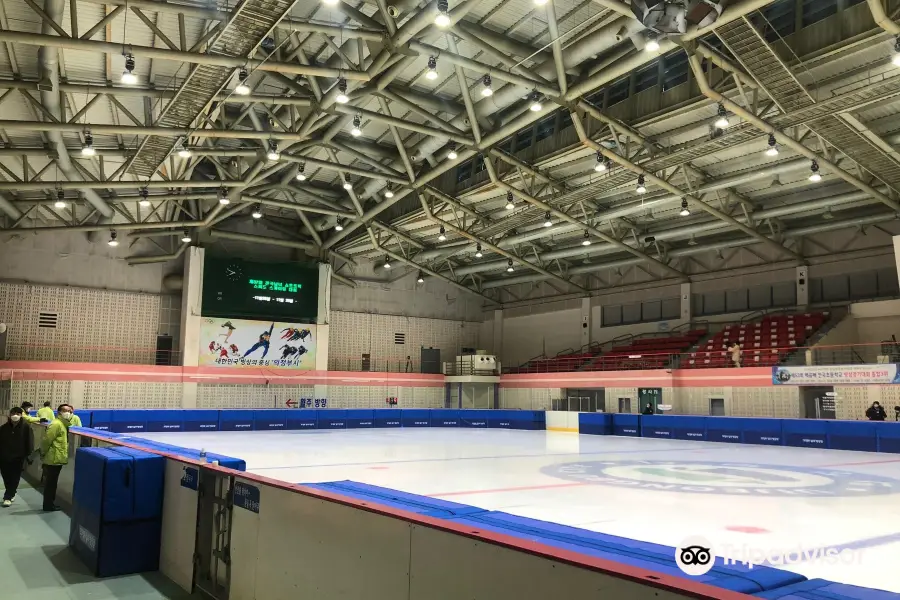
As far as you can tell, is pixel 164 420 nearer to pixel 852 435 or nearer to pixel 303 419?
pixel 303 419

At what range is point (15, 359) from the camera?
29422 millimetres

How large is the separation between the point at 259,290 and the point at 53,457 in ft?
82.4

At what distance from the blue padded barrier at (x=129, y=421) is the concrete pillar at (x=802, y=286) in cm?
2818

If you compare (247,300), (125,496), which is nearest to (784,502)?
(125,496)

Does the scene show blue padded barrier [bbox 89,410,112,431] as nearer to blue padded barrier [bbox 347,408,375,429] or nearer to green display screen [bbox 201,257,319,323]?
green display screen [bbox 201,257,319,323]

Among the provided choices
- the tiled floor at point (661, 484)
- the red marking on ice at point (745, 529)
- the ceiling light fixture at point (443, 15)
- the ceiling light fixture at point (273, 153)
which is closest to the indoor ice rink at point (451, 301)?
the tiled floor at point (661, 484)

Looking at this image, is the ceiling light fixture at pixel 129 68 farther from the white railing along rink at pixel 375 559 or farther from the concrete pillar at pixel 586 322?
the concrete pillar at pixel 586 322

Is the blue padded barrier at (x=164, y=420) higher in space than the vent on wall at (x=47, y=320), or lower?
lower

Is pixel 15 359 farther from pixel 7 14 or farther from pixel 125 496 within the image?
pixel 125 496

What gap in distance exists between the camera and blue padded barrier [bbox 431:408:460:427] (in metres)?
33.5

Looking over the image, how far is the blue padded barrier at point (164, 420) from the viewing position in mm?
26656

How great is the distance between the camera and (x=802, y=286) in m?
29.3

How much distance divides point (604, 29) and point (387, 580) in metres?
14.8

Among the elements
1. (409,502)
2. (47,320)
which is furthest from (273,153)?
(409,502)
